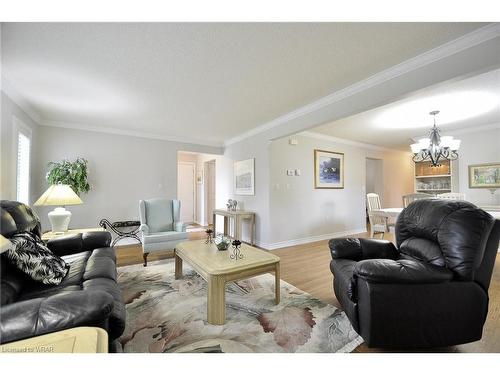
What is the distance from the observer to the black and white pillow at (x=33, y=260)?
1.39 meters

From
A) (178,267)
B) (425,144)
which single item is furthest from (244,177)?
(425,144)

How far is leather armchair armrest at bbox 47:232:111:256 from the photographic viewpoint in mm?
2195

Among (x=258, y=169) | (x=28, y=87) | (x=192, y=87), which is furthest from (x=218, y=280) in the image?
(x=28, y=87)

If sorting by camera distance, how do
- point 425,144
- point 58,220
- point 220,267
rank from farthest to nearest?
point 425,144
point 58,220
point 220,267

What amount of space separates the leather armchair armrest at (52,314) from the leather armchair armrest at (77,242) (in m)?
1.57

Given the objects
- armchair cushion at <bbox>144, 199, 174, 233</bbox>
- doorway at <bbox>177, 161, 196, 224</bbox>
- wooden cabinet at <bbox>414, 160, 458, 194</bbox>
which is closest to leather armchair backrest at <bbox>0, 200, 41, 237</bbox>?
armchair cushion at <bbox>144, 199, 174, 233</bbox>

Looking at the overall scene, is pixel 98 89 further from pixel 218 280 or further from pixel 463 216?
pixel 463 216

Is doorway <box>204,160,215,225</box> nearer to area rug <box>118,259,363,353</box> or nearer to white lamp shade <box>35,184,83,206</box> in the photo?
white lamp shade <box>35,184,83,206</box>

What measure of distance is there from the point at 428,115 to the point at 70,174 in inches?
230

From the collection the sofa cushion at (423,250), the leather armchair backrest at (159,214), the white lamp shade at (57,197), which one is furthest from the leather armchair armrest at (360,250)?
the white lamp shade at (57,197)

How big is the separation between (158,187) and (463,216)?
187 inches

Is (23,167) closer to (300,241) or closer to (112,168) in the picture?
(112,168)

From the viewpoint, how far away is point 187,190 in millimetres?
6793

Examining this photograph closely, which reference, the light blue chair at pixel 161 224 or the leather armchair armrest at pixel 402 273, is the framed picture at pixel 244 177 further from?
the leather armchair armrest at pixel 402 273
